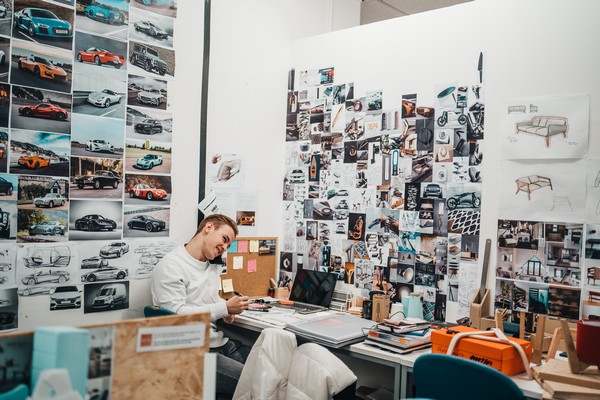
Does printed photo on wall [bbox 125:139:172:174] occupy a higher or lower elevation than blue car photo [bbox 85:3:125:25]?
lower

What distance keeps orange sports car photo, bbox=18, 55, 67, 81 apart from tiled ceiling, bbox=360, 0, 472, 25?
271 centimetres

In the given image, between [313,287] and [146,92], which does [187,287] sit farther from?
[146,92]

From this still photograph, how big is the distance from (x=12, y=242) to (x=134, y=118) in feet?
3.00

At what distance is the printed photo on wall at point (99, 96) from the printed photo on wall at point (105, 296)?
928 millimetres

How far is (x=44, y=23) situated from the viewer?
257cm

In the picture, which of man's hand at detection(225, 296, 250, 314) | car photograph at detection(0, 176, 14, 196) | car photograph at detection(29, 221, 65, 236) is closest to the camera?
car photograph at detection(0, 176, 14, 196)

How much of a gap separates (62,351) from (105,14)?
2.26 meters

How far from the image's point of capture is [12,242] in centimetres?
249

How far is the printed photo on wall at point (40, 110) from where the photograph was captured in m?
2.49

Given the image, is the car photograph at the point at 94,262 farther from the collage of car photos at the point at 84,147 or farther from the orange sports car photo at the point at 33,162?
the orange sports car photo at the point at 33,162

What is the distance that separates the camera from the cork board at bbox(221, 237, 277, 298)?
135 inches


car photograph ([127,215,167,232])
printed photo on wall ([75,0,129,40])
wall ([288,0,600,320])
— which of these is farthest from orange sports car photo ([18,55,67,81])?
wall ([288,0,600,320])

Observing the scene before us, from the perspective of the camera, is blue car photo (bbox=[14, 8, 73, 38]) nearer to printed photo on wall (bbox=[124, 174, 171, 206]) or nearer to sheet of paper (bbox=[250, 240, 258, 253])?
printed photo on wall (bbox=[124, 174, 171, 206])

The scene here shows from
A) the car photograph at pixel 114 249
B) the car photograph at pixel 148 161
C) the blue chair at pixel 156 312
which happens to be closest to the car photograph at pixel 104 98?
the car photograph at pixel 148 161
